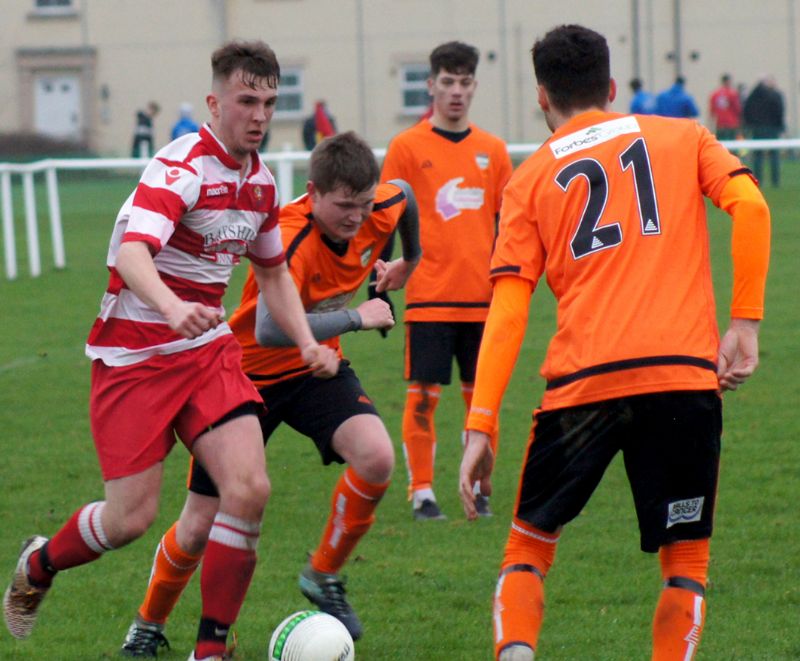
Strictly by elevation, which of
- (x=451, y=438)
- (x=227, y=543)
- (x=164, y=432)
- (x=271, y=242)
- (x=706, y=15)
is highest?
(x=706, y=15)

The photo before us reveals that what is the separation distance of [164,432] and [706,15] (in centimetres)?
3931

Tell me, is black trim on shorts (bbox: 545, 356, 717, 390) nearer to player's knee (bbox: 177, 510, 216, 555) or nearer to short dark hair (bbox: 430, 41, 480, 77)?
player's knee (bbox: 177, 510, 216, 555)

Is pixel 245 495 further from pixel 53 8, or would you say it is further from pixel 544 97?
pixel 53 8

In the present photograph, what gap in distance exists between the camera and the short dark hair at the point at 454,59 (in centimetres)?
732

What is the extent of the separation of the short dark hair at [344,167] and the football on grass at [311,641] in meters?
1.52

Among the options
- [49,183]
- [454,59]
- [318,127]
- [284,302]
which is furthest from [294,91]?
[284,302]

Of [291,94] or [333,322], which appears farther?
[291,94]

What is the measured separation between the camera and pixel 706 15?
41.7m

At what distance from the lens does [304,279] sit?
5461 mm

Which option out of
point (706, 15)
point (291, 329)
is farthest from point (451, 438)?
point (706, 15)

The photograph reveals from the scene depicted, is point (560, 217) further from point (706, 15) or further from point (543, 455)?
point (706, 15)

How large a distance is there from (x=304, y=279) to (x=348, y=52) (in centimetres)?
3844

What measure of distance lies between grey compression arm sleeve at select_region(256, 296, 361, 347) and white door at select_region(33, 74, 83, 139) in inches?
1559

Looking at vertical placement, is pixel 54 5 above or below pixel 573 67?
above
